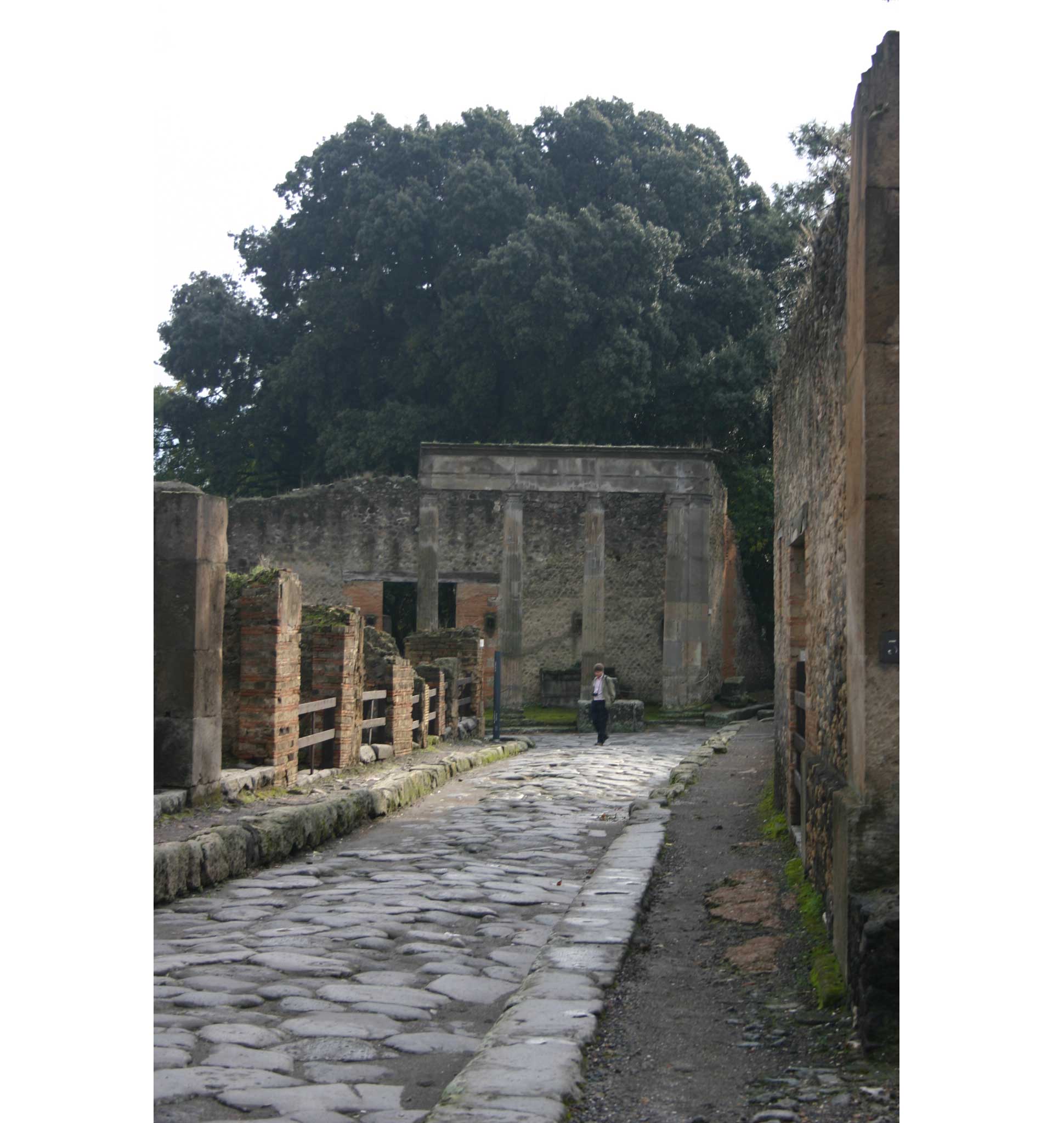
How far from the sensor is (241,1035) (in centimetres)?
387

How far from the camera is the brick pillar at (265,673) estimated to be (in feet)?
30.7

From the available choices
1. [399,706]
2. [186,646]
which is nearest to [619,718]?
[399,706]

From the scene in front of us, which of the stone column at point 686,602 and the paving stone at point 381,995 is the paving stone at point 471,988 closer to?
the paving stone at point 381,995

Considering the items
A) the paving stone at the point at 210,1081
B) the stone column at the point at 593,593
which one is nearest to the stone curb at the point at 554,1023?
the paving stone at the point at 210,1081

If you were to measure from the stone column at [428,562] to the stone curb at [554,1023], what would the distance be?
16.4m

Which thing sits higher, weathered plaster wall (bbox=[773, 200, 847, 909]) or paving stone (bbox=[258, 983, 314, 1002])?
weathered plaster wall (bbox=[773, 200, 847, 909])

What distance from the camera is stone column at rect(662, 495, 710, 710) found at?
22.9m

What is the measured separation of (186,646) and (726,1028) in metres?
5.20

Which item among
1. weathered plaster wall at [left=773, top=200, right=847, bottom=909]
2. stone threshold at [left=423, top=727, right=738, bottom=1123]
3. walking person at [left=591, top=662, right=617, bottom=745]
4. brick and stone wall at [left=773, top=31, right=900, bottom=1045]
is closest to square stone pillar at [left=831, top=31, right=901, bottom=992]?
brick and stone wall at [left=773, top=31, right=900, bottom=1045]

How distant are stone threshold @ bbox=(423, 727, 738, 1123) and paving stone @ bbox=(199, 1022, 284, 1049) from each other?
28.0 inches

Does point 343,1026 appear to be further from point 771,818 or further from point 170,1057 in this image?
point 771,818

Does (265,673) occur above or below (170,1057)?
above

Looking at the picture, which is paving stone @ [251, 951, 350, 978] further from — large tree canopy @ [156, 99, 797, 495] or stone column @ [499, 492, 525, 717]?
large tree canopy @ [156, 99, 797, 495]

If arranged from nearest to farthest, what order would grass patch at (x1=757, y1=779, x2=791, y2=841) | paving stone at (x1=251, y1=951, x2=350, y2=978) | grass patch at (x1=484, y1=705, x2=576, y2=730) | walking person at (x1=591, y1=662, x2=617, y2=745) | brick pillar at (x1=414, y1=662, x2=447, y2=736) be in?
paving stone at (x1=251, y1=951, x2=350, y2=978)
grass patch at (x1=757, y1=779, x2=791, y2=841)
brick pillar at (x1=414, y1=662, x2=447, y2=736)
walking person at (x1=591, y1=662, x2=617, y2=745)
grass patch at (x1=484, y1=705, x2=576, y2=730)
